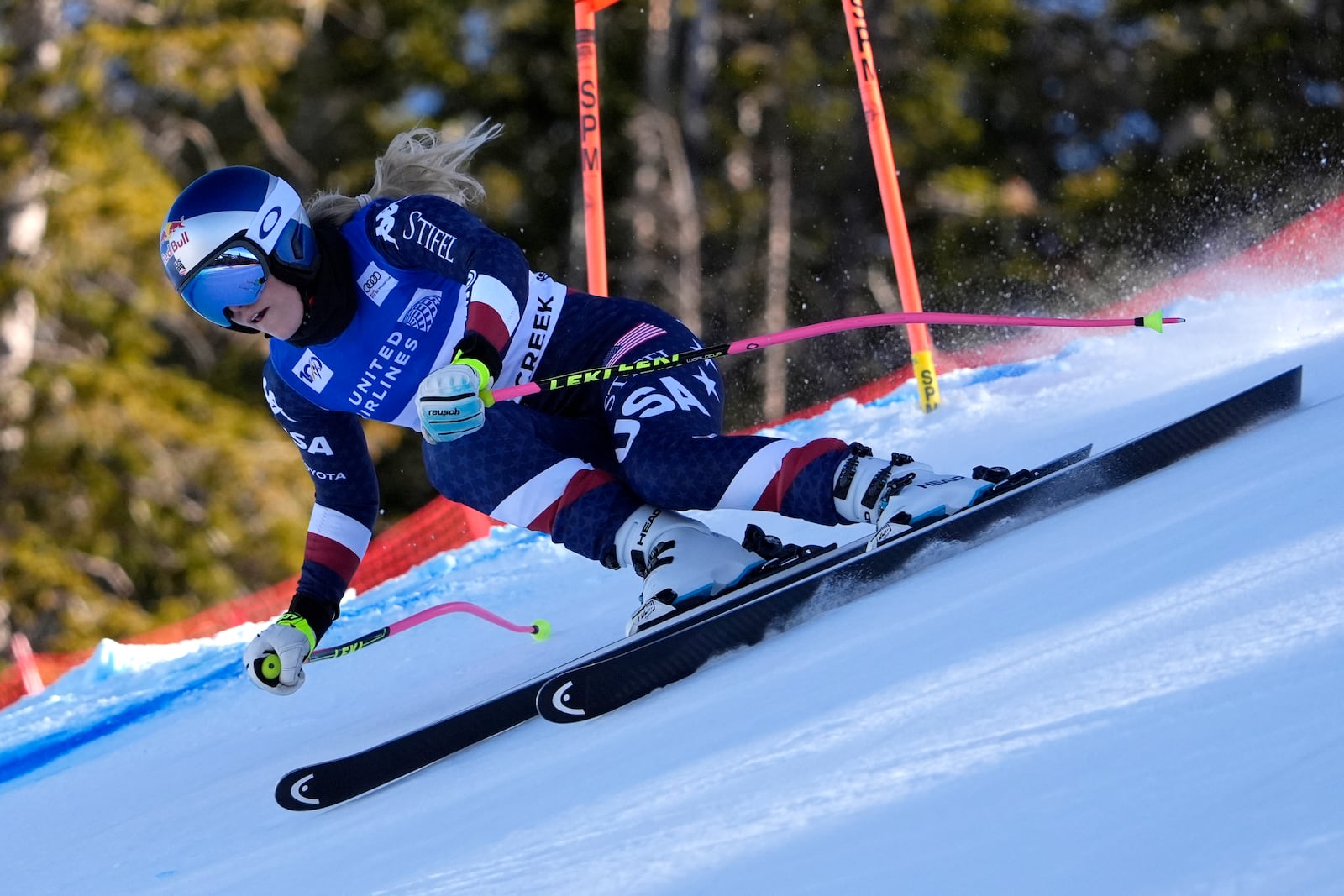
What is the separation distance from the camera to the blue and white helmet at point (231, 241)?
2627 millimetres

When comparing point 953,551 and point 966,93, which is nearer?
point 953,551

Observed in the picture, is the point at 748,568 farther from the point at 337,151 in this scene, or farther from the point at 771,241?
the point at 337,151

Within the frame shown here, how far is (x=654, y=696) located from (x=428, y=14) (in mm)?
12994

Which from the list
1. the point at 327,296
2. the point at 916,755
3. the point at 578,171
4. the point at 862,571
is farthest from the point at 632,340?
the point at 578,171

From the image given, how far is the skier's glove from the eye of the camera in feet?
8.84

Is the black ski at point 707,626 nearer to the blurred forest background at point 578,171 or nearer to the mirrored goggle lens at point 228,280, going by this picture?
the mirrored goggle lens at point 228,280

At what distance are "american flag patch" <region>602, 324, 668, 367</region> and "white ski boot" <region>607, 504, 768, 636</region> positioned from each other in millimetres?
307

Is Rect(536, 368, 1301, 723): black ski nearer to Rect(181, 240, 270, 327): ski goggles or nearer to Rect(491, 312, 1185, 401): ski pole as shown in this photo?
Rect(491, 312, 1185, 401): ski pole

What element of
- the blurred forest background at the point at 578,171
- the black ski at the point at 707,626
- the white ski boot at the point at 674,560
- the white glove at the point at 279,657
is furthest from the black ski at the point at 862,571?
the blurred forest background at the point at 578,171

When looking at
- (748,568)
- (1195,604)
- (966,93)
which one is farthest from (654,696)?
(966,93)

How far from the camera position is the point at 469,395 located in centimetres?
231

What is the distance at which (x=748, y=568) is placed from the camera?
265 centimetres

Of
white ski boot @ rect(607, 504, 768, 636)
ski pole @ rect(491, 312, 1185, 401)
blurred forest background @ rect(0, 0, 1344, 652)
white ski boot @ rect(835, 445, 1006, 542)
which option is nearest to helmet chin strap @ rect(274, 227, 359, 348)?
ski pole @ rect(491, 312, 1185, 401)

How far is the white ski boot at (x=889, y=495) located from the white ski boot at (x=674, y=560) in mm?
270
